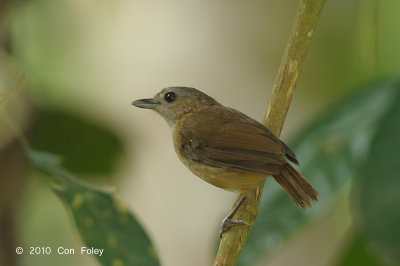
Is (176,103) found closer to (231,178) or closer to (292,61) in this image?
(231,178)

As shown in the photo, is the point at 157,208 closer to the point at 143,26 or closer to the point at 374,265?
the point at 143,26

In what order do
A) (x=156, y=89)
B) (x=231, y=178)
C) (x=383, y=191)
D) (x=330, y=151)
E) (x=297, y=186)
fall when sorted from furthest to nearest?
(x=156, y=89), (x=330, y=151), (x=231, y=178), (x=297, y=186), (x=383, y=191)

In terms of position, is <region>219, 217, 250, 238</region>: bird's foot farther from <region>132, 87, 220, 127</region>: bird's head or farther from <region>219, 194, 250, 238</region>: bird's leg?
<region>132, 87, 220, 127</region>: bird's head

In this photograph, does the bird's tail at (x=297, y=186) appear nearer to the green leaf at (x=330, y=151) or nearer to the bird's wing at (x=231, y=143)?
the bird's wing at (x=231, y=143)

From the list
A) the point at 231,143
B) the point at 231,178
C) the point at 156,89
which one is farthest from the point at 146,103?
the point at 156,89

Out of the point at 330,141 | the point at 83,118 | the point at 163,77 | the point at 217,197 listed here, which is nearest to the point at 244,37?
the point at 163,77
